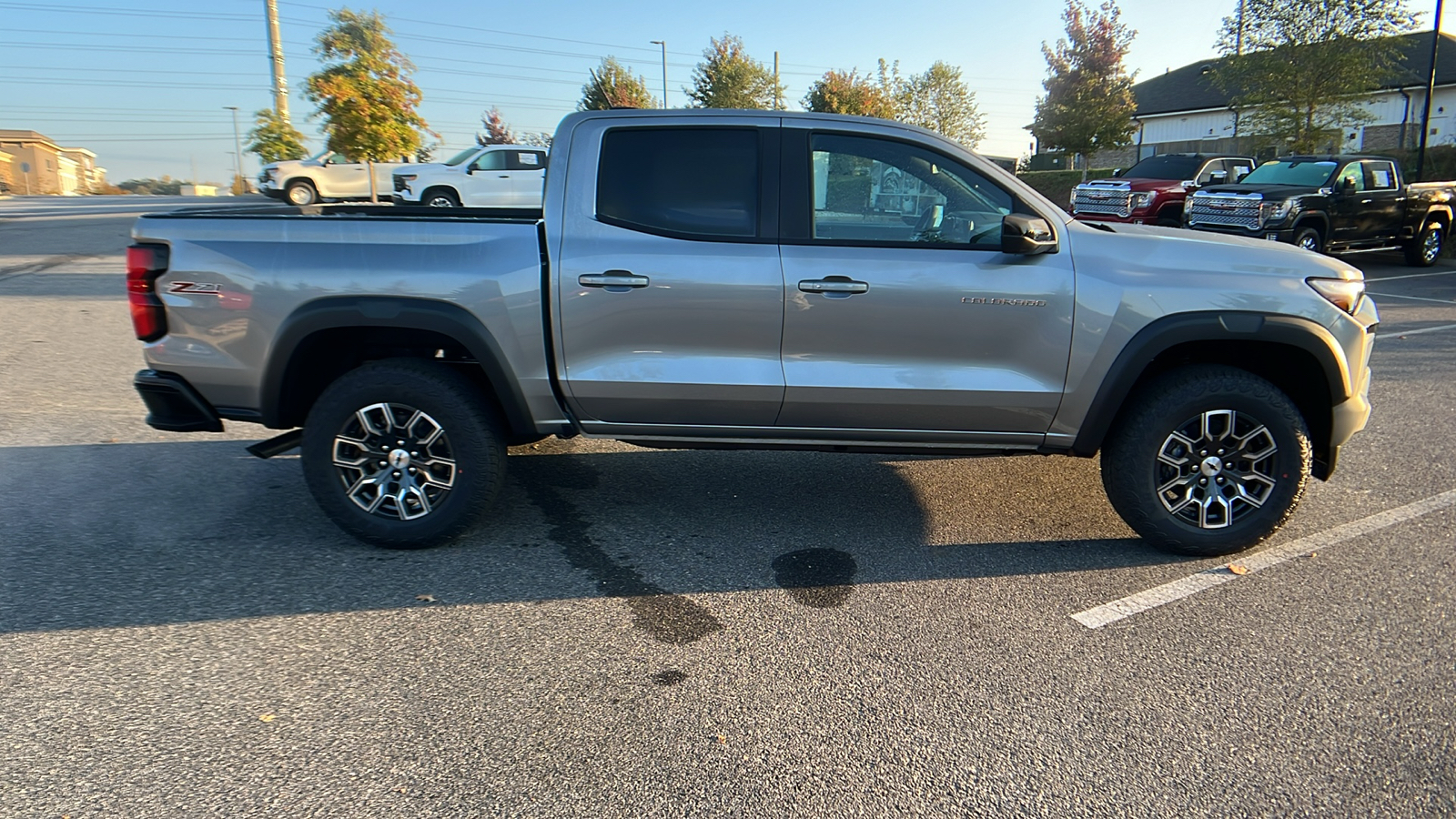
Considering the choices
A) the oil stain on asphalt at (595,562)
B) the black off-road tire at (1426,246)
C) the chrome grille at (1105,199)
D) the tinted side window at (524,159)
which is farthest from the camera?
the tinted side window at (524,159)

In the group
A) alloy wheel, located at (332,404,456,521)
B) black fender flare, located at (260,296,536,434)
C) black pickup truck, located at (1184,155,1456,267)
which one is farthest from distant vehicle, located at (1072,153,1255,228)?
alloy wheel, located at (332,404,456,521)

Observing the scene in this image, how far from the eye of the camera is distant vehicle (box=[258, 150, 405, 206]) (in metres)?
22.9

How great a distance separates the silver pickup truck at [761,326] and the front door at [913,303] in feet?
0.04

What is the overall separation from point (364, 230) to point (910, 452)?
2.66 metres

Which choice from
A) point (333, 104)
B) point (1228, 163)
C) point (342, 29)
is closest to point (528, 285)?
point (333, 104)

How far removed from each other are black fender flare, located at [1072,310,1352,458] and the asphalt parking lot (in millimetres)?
877

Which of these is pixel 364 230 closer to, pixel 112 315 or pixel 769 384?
pixel 769 384

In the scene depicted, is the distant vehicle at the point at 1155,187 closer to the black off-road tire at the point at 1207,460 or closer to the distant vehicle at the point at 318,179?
the black off-road tire at the point at 1207,460

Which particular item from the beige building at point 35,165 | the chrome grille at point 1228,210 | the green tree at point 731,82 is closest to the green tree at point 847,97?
the green tree at point 731,82

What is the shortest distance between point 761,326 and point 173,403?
2.71 metres

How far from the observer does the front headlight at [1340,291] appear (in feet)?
12.8

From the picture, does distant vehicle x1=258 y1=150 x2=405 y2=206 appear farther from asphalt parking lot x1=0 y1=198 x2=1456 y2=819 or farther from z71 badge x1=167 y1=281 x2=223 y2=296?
z71 badge x1=167 y1=281 x2=223 y2=296

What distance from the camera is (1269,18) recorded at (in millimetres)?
23969

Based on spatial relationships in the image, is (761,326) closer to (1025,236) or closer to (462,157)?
(1025,236)
